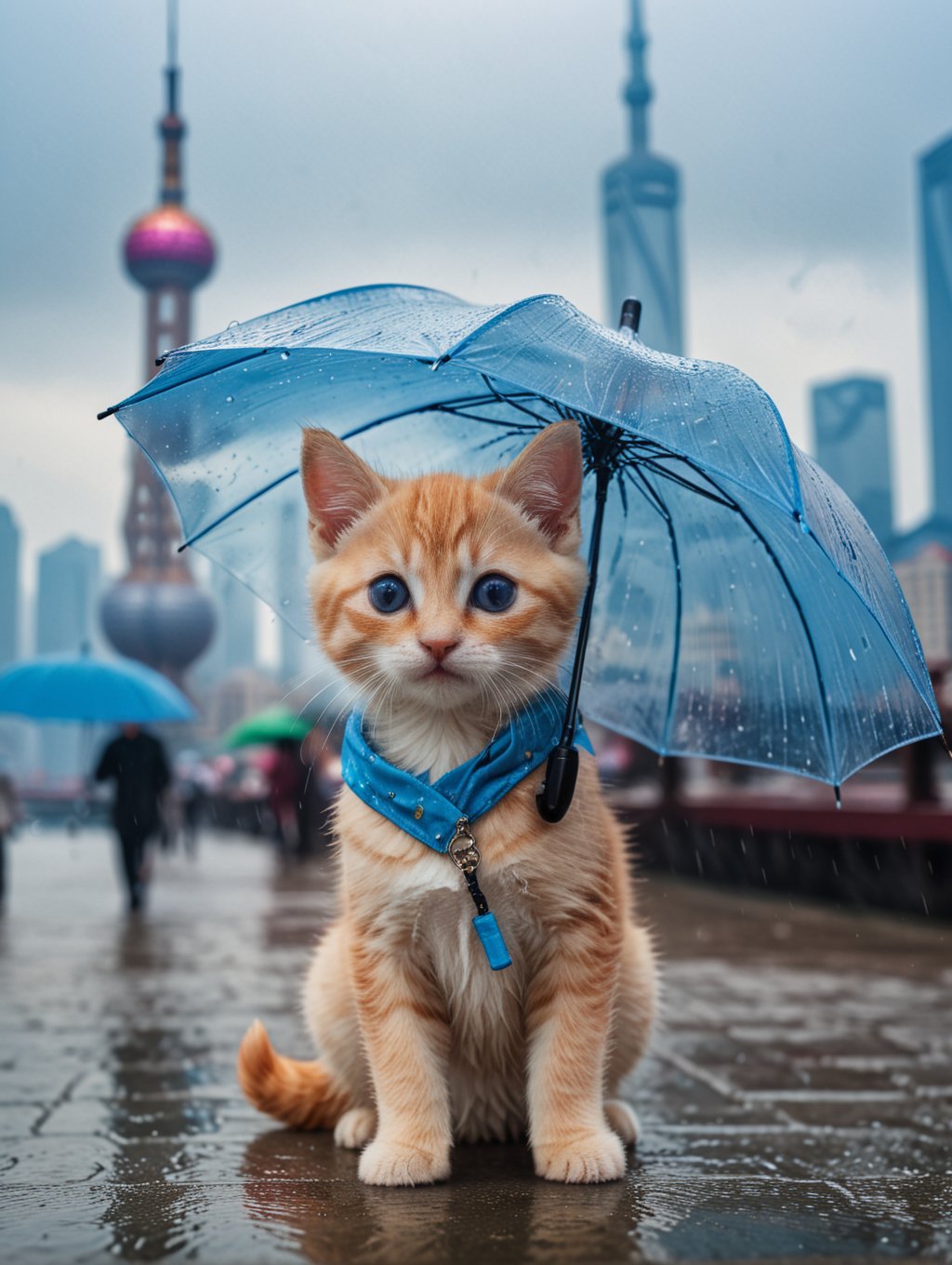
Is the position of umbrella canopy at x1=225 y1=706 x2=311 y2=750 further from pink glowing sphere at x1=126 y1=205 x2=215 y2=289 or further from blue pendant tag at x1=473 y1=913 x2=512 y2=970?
pink glowing sphere at x1=126 y1=205 x2=215 y2=289

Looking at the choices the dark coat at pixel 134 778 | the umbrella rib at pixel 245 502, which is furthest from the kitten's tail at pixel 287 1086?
the dark coat at pixel 134 778

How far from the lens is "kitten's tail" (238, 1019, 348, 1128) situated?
306 cm

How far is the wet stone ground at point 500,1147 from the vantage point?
2242mm

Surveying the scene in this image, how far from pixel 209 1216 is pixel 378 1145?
350 mm

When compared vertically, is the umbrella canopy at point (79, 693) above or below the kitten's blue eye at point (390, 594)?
above

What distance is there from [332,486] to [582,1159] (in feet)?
4.64

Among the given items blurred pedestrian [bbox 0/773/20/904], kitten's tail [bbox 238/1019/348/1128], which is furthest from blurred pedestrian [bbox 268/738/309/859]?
kitten's tail [bbox 238/1019/348/1128]

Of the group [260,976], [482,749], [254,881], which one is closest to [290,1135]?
[482,749]

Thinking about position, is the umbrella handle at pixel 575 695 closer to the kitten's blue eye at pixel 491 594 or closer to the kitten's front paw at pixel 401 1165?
the kitten's blue eye at pixel 491 594

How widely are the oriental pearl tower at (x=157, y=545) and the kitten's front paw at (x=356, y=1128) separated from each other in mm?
124907

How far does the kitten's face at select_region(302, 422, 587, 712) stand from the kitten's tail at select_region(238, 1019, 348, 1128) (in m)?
1.02

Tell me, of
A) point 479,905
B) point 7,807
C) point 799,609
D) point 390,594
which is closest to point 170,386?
point 390,594

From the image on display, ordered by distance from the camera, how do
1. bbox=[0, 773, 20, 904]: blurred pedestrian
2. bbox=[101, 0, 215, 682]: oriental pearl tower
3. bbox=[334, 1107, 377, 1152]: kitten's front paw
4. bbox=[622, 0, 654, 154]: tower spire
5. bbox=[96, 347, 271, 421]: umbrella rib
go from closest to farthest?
1. bbox=[96, 347, 271, 421]: umbrella rib
2. bbox=[334, 1107, 377, 1152]: kitten's front paw
3. bbox=[0, 773, 20, 904]: blurred pedestrian
4. bbox=[622, 0, 654, 154]: tower spire
5. bbox=[101, 0, 215, 682]: oriental pearl tower

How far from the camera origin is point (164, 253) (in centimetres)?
12706
